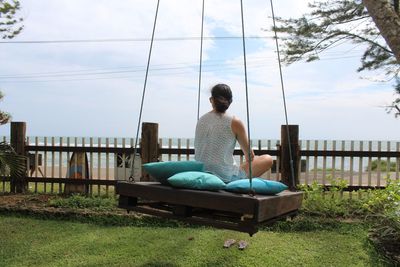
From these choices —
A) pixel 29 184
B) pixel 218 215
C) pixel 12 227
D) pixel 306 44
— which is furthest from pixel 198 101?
pixel 29 184

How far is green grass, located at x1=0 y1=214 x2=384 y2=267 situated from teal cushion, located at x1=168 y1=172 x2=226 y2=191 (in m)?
1.45

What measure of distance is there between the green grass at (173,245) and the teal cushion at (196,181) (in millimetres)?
1450

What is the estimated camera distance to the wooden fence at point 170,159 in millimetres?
6379

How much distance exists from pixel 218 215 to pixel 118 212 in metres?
3.24

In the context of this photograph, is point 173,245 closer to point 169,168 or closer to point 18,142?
point 169,168

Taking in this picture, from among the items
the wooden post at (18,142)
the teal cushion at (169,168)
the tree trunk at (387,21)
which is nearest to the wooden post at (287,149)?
the tree trunk at (387,21)

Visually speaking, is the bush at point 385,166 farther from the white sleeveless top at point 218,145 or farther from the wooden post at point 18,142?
the wooden post at point 18,142

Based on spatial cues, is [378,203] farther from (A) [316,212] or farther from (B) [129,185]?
(B) [129,185]

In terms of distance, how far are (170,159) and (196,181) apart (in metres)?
4.17

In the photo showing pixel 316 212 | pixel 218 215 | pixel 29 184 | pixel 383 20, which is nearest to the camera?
pixel 218 215

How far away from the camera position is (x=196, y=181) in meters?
2.56

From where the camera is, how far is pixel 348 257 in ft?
13.1

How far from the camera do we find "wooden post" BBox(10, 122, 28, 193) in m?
7.07

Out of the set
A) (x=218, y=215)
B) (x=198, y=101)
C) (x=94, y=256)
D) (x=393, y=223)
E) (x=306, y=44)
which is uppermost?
(x=306, y=44)
